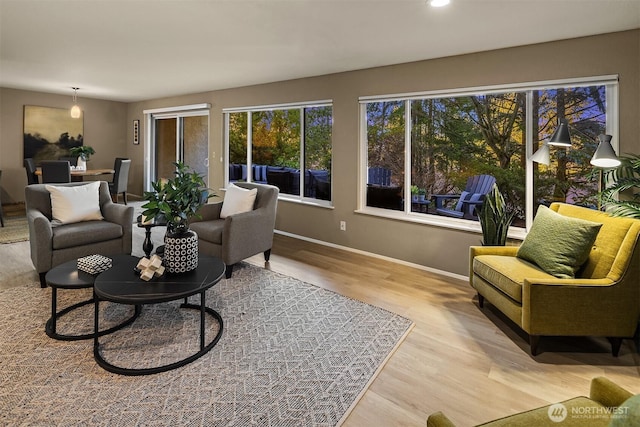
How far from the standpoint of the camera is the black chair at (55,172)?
17.7 feet

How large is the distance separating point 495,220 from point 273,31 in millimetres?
2589

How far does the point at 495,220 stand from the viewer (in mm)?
3105

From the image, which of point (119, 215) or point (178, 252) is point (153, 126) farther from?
point (178, 252)

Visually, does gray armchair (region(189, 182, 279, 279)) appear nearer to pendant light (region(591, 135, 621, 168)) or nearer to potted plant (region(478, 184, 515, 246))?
potted plant (region(478, 184, 515, 246))

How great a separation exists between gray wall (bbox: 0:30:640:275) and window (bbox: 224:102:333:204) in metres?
0.21

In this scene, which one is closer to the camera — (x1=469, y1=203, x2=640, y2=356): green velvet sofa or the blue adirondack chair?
(x1=469, y1=203, x2=640, y2=356): green velvet sofa

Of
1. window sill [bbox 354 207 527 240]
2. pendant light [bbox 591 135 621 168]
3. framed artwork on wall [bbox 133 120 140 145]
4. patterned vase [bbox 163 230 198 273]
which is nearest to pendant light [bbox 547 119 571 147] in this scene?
pendant light [bbox 591 135 621 168]

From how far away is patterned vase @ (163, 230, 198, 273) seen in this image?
234cm

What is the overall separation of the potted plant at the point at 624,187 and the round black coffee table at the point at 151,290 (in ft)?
9.24

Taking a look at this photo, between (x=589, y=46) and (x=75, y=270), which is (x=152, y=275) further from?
(x=589, y=46)

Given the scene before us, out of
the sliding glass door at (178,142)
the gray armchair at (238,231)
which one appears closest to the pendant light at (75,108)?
the sliding glass door at (178,142)

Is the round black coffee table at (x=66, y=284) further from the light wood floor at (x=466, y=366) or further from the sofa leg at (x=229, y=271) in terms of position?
the light wood floor at (x=466, y=366)

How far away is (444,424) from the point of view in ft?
3.25

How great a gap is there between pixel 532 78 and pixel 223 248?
3303mm
